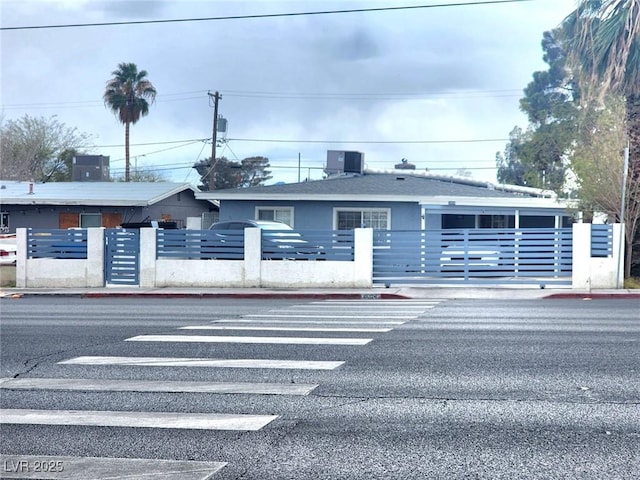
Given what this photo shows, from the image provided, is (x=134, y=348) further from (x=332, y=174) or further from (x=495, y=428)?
(x=332, y=174)

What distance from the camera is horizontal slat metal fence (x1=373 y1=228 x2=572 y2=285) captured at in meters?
22.0

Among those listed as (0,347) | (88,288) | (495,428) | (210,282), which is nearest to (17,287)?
→ (88,288)

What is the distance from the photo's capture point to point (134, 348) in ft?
36.3

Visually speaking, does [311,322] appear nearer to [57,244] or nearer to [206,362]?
[206,362]

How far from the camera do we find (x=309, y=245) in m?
22.7

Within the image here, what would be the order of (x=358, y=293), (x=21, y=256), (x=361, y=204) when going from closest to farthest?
(x=358, y=293) → (x=21, y=256) → (x=361, y=204)

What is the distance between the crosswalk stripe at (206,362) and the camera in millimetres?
9477

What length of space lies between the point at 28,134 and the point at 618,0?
160ft

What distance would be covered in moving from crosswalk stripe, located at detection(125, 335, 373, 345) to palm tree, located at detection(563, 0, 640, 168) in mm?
18975

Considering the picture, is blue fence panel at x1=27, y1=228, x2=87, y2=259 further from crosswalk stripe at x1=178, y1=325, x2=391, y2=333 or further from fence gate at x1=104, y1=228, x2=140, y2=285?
crosswalk stripe at x1=178, y1=325, x2=391, y2=333

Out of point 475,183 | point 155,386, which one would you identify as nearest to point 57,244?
point 155,386

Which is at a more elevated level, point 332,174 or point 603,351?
point 332,174

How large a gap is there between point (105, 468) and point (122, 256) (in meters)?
18.7

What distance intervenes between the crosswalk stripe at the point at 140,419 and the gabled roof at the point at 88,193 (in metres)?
30.8
